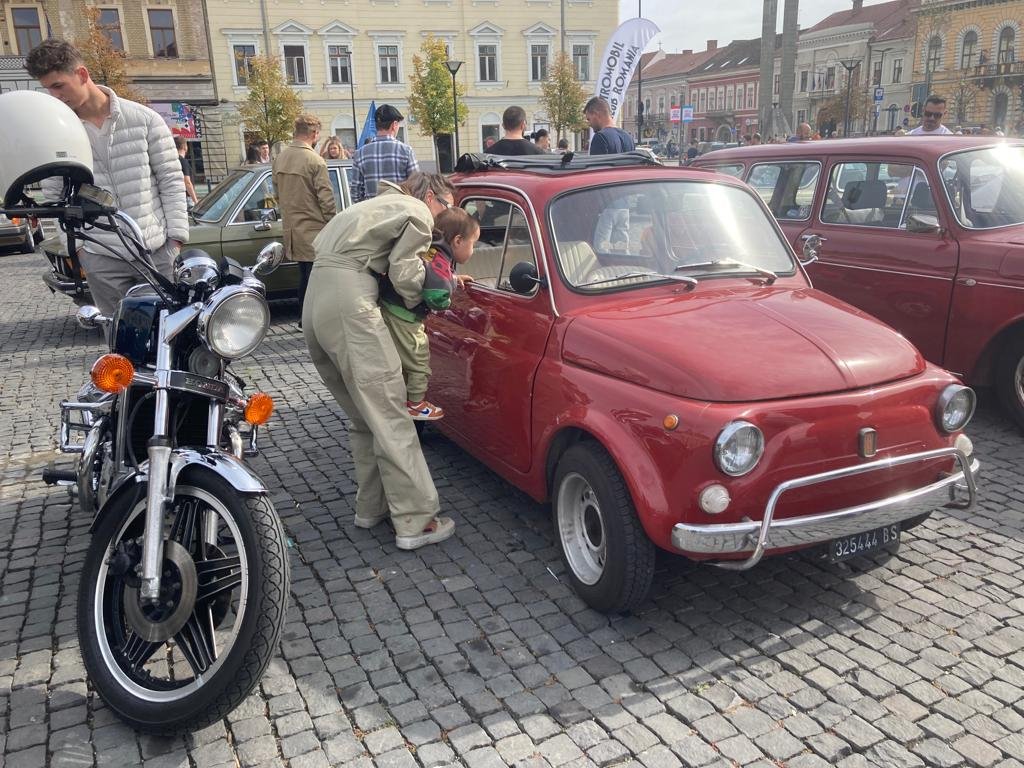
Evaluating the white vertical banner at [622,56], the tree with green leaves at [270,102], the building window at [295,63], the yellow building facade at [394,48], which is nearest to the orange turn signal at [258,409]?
the white vertical banner at [622,56]

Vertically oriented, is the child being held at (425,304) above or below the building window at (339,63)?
below

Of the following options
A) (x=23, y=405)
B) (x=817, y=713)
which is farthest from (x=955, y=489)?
(x=23, y=405)

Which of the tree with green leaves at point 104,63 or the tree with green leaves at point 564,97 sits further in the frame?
the tree with green leaves at point 564,97

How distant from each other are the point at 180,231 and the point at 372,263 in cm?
150

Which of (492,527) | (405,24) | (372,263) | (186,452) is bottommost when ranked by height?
(492,527)

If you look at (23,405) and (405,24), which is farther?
(405,24)

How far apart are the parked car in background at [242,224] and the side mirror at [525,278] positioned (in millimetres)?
5812

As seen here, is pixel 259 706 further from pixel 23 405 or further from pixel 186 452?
pixel 23 405

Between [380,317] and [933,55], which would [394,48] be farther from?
[380,317]

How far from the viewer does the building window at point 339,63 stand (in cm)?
4994

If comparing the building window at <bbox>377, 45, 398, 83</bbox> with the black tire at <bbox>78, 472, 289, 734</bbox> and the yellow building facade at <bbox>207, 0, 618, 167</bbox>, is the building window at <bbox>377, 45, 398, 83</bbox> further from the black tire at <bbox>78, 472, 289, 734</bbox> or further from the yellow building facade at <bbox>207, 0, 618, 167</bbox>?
the black tire at <bbox>78, 472, 289, 734</bbox>

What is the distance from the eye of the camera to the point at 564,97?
4900cm

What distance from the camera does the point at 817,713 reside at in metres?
3.04

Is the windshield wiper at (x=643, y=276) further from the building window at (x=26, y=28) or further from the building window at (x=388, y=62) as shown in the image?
the building window at (x=388, y=62)
